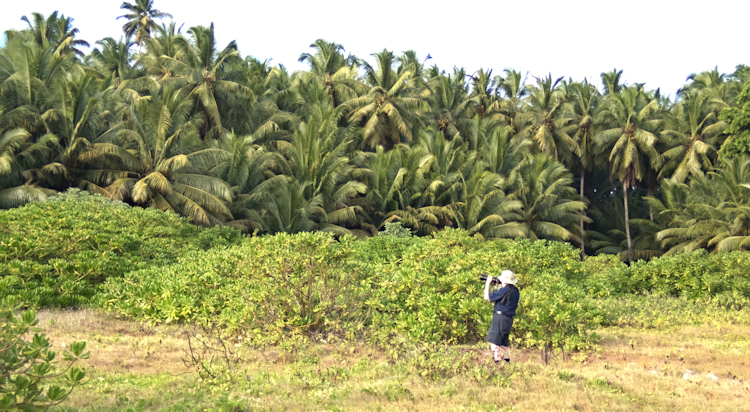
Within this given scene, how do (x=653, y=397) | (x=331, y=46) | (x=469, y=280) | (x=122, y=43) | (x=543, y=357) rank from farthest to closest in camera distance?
(x=331, y=46), (x=122, y=43), (x=469, y=280), (x=543, y=357), (x=653, y=397)

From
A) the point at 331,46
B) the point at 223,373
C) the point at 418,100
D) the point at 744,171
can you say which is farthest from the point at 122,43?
the point at 744,171

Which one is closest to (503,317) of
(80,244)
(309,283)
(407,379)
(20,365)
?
(407,379)

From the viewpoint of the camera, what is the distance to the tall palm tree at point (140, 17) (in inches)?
1553

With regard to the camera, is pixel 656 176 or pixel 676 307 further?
pixel 656 176

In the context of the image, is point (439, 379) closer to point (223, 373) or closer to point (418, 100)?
point (223, 373)

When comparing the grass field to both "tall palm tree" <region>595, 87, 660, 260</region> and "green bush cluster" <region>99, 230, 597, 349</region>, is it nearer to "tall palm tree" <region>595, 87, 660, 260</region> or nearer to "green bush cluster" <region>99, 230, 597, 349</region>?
"green bush cluster" <region>99, 230, 597, 349</region>

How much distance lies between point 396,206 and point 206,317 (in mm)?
18006

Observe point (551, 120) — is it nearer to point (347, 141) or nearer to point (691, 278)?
point (347, 141)

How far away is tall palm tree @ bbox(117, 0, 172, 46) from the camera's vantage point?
39.4m

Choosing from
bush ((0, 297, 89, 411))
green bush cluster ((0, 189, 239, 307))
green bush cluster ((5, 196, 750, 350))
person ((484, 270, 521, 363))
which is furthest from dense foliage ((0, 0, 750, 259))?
bush ((0, 297, 89, 411))

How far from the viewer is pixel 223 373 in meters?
6.26

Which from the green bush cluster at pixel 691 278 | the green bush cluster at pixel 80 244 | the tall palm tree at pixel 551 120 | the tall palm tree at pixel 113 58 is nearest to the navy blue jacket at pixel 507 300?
the green bush cluster at pixel 691 278

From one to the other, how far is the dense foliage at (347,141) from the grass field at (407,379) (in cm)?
1277

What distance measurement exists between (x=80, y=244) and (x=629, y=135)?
103 ft
